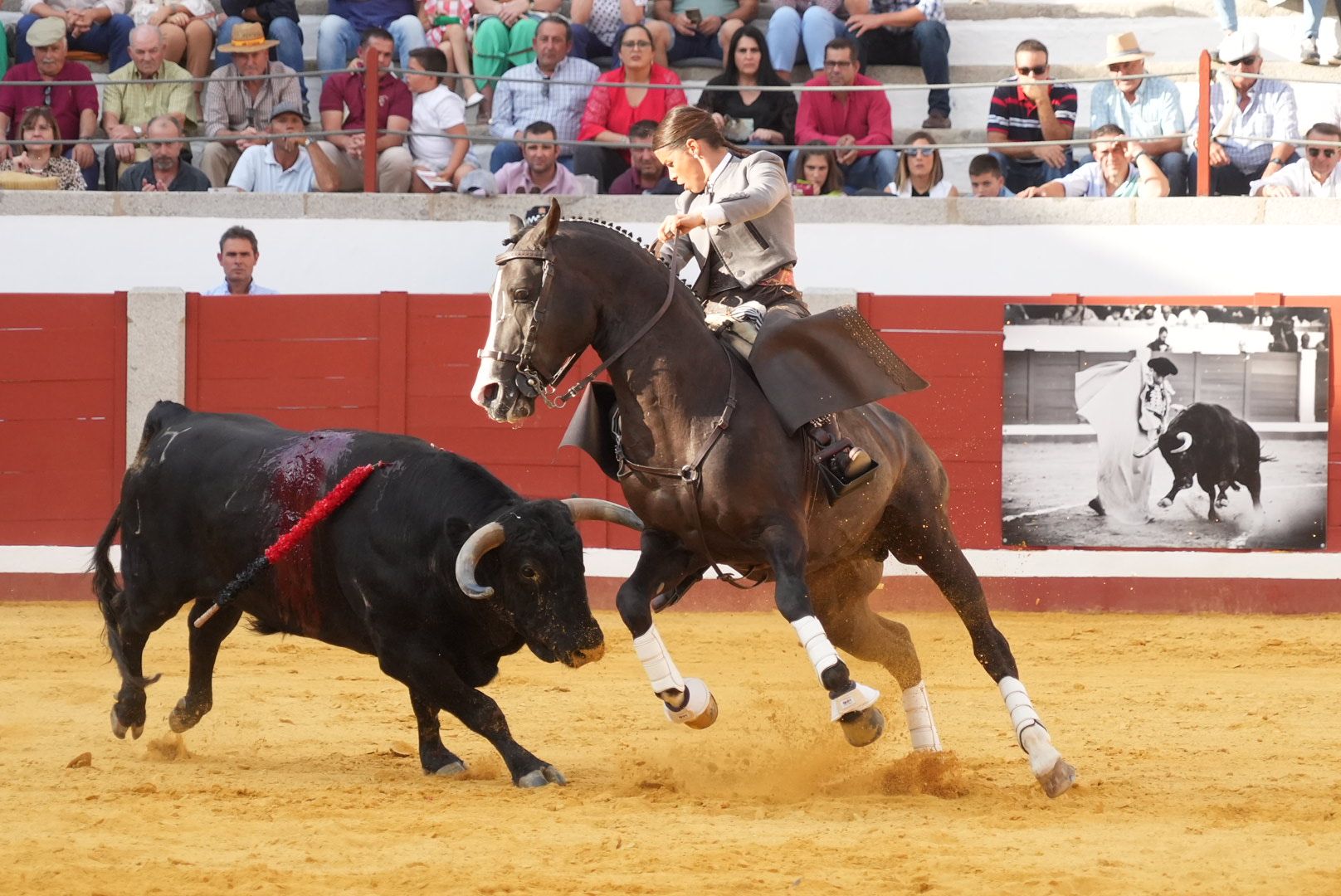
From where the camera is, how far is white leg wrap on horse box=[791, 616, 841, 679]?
461cm

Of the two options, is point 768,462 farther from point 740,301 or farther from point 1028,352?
point 1028,352

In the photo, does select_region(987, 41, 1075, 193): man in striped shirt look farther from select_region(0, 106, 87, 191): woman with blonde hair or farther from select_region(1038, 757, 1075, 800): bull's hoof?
select_region(1038, 757, 1075, 800): bull's hoof

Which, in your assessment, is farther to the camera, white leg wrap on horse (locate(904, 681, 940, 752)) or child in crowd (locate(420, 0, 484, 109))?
child in crowd (locate(420, 0, 484, 109))

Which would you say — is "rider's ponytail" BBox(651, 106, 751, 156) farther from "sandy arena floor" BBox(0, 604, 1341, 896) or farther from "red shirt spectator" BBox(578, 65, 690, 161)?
"red shirt spectator" BBox(578, 65, 690, 161)

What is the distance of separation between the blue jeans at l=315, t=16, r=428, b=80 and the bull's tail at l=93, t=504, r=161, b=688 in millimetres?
6412

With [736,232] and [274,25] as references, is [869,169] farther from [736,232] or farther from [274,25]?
[736,232]

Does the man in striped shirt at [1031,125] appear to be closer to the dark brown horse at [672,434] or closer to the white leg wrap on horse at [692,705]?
the dark brown horse at [672,434]

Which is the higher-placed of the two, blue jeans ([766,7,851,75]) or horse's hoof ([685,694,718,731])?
blue jeans ([766,7,851,75])

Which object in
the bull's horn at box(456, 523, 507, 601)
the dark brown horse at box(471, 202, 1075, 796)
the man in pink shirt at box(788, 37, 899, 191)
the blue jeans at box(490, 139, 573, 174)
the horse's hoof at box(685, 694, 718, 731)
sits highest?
the man in pink shirt at box(788, 37, 899, 191)

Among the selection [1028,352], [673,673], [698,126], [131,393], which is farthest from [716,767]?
[131,393]

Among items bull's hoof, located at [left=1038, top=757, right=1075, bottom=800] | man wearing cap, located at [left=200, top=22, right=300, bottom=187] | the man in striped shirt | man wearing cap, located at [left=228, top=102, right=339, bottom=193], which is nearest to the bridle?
bull's hoof, located at [left=1038, top=757, right=1075, bottom=800]

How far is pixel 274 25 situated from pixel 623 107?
101 inches

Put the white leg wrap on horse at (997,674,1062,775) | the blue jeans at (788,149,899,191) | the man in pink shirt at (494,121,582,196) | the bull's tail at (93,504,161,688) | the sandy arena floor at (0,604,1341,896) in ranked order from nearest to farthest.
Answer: the sandy arena floor at (0,604,1341,896) → the white leg wrap on horse at (997,674,1062,775) → the bull's tail at (93,504,161,688) → the man in pink shirt at (494,121,582,196) → the blue jeans at (788,149,899,191)

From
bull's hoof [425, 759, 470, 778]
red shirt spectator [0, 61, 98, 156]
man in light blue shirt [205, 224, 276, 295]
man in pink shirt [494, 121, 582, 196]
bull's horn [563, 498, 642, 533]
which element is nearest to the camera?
bull's hoof [425, 759, 470, 778]
